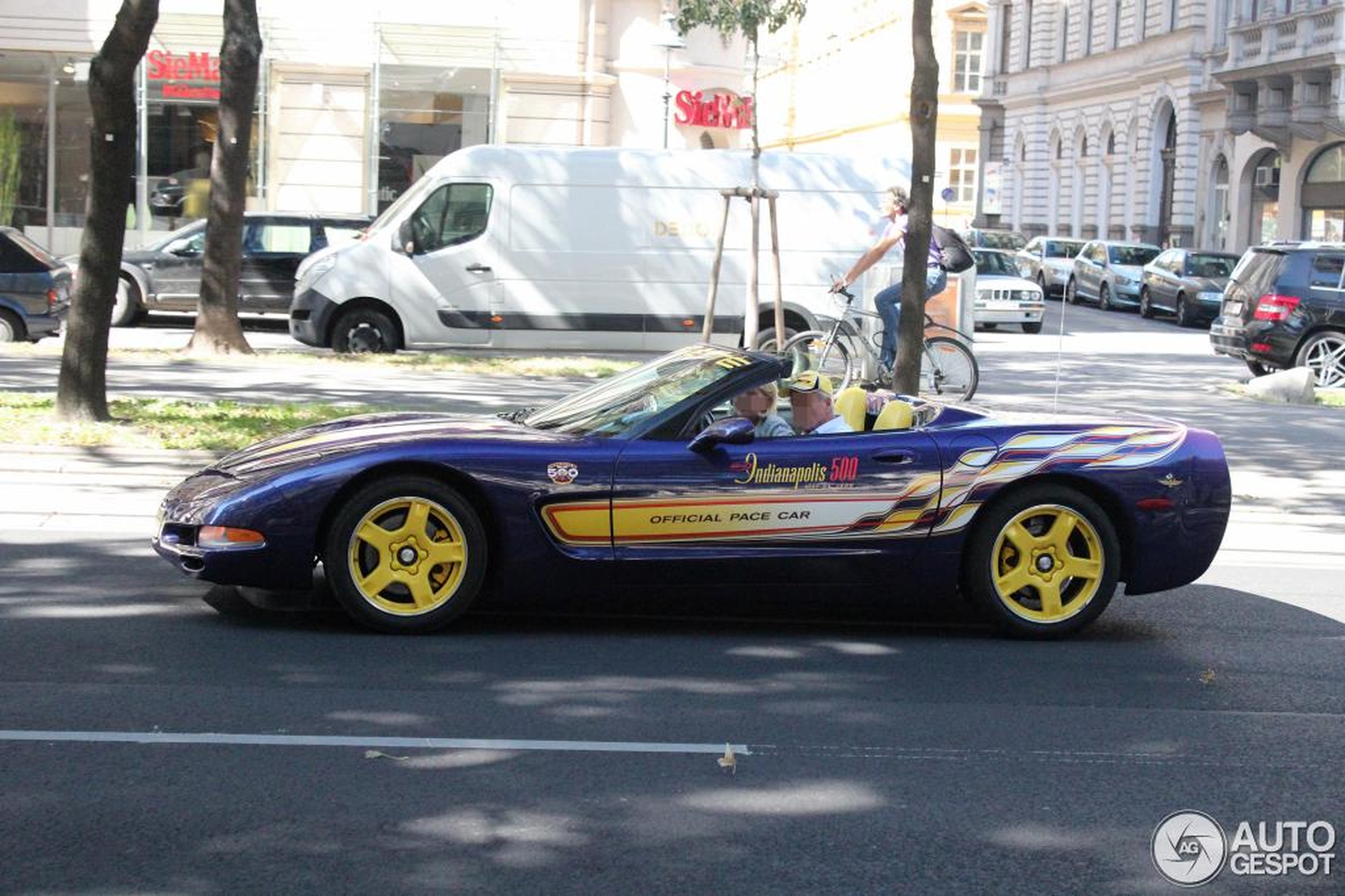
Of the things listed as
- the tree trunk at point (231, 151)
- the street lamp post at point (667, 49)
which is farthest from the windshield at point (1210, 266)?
the tree trunk at point (231, 151)

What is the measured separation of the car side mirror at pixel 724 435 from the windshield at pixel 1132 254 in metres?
36.1

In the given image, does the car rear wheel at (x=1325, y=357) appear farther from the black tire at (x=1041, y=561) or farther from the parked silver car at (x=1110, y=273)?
the parked silver car at (x=1110, y=273)

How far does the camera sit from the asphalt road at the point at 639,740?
473cm

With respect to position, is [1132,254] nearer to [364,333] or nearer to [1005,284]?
[1005,284]

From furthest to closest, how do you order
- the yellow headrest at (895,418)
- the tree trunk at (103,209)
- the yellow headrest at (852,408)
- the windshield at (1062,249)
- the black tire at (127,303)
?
the windshield at (1062,249) → the black tire at (127,303) → the tree trunk at (103,209) → the yellow headrest at (852,408) → the yellow headrest at (895,418)

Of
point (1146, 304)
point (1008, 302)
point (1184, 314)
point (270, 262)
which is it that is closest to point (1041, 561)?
point (270, 262)

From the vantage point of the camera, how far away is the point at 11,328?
64.0 ft

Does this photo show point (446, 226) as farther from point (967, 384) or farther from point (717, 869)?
point (717, 869)

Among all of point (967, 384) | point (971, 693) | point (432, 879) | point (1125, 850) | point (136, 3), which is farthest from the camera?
point (967, 384)

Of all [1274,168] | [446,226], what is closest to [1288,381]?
[446,226]

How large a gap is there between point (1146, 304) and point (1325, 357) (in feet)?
59.0

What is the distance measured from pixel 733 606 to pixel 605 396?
1086mm

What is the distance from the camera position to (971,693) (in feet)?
21.8

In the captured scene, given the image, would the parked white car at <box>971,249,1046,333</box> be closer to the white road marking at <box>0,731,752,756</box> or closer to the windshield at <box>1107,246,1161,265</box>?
the windshield at <box>1107,246,1161,265</box>
